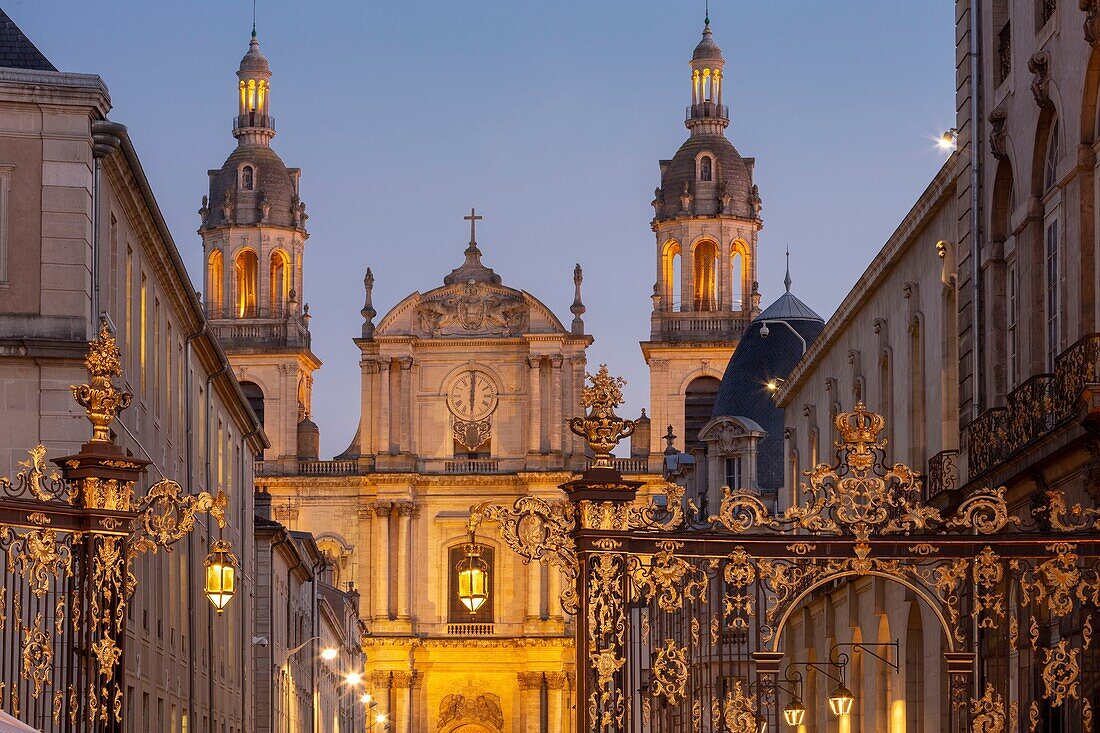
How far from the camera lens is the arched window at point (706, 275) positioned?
3565 inches

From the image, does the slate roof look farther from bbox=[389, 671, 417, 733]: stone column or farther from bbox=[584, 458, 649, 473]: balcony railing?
bbox=[389, 671, 417, 733]: stone column

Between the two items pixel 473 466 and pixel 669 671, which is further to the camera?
pixel 473 466

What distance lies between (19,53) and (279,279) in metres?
64.2

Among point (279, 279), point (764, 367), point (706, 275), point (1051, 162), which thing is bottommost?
point (1051, 162)

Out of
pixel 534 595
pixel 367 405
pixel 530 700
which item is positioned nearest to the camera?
pixel 530 700

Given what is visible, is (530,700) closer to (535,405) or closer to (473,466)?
(473,466)

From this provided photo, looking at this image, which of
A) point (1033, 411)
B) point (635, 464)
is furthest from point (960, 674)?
point (635, 464)

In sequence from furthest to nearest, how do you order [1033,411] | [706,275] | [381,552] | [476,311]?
[706,275] < [476,311] < [381,552] < [1033,411]

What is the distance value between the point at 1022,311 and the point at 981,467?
1710 millimetres

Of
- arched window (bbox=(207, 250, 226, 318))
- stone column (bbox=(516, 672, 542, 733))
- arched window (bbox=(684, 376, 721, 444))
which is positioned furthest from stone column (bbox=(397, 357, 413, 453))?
arched window (bbox=(684, 376, 721, 444))

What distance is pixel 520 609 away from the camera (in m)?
89.3

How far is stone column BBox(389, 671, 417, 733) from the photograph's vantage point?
285 ft

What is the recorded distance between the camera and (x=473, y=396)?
90.1 metres

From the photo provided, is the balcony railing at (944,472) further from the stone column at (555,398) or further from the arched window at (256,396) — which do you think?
the arched window at (256,396)
